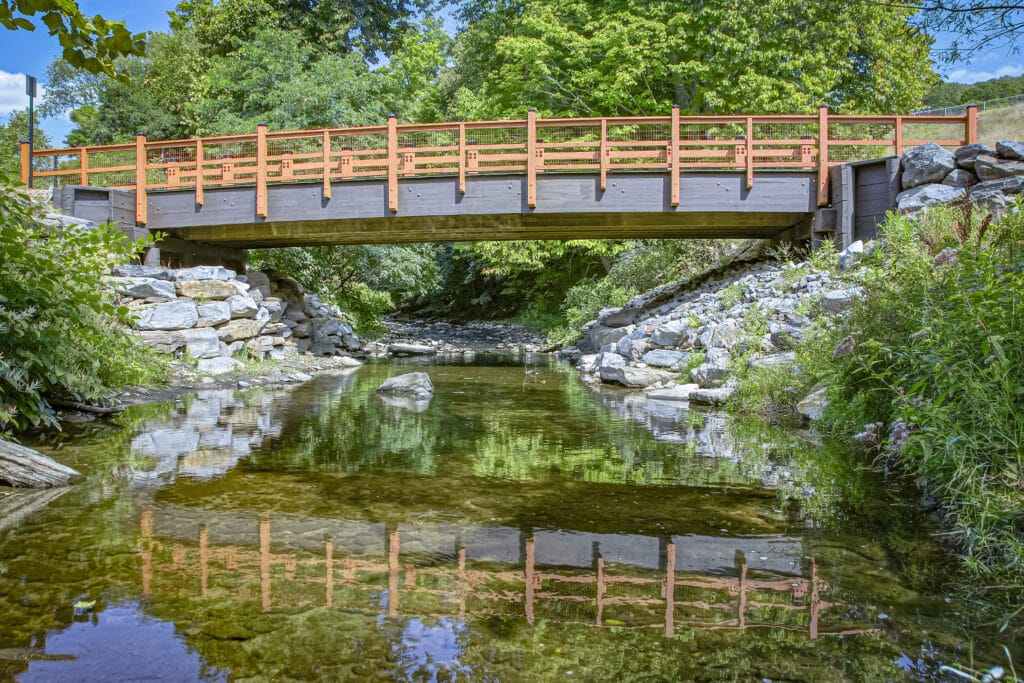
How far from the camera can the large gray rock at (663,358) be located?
40.6 ft

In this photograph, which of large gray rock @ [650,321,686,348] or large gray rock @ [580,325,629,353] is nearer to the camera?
large gray rock @ [650,321,686,348]

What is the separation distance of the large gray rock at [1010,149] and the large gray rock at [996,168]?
9 cm

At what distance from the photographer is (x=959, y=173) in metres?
12.1

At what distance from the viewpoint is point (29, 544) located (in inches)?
139

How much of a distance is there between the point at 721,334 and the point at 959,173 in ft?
17.7

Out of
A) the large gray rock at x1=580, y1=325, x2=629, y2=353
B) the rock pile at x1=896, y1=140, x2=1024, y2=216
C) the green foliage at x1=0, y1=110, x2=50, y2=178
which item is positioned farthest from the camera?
the green foliage at x1=0, y1=110, x2=50, y2=178

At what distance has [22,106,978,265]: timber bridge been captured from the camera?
13859 mm

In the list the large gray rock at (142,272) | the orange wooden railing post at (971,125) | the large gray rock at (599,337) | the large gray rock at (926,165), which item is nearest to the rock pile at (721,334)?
the large gray rock at (599,337)

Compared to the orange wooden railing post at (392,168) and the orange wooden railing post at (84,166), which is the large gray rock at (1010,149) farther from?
the orange wooden railing post at (84,166)

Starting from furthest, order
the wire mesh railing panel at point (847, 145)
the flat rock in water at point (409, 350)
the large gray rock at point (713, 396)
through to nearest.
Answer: the flat rock in water at point (409, 350), the wire mesh railing panel at point (847, 145), the large gray rock at point (713, 396)

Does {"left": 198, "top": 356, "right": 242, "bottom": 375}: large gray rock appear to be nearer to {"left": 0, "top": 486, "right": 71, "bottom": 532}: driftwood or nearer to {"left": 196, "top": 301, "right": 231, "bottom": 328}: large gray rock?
{"left": 196, "top": 301, "right": 231, "bottom": 328}: large gray rock

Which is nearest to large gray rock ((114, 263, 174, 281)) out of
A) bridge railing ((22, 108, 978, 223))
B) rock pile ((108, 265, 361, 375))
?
rock pile ((108, 265, 361, 375))

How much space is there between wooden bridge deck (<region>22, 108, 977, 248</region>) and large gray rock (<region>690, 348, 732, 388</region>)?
4.38 m

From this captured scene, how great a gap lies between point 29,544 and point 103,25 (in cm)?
263
